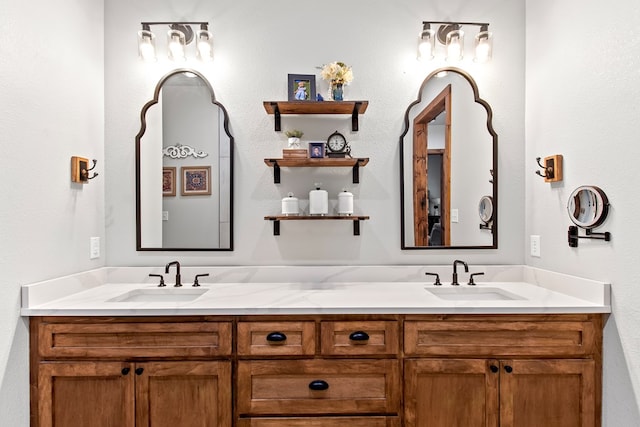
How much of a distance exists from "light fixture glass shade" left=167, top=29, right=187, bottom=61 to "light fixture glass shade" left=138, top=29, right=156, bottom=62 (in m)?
0.09

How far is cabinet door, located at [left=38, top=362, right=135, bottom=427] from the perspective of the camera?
158 centimetres

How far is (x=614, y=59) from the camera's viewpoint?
153cm

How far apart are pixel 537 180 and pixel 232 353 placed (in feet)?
6.21

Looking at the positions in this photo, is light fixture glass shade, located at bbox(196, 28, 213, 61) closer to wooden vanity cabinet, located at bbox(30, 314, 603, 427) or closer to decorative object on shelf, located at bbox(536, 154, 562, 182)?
wooden vanity cabinet, located at bbox(30, 314, 603, 427)

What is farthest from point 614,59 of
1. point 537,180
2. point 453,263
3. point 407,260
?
point 407,260

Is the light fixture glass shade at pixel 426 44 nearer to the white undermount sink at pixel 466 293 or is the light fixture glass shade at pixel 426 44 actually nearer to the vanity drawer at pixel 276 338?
the white undermount sink at pixel 466 293

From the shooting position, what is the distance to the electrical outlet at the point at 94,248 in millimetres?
2061

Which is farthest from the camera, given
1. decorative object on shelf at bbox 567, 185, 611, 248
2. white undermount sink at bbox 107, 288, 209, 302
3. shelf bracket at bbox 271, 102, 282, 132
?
shelf bracket at bbox 271, 102, 282, 132

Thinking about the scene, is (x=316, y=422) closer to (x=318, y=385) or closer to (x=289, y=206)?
(x=318, y=385)

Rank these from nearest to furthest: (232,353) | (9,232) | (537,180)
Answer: (9,232) < (232,353) < (537,180)

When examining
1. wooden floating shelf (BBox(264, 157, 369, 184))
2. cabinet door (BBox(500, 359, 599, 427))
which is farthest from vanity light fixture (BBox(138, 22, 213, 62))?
cabinet door (BBox(500, 359, 599, 427))

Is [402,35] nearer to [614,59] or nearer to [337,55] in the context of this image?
[337,55]

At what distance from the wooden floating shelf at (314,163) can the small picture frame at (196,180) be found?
0.39 m

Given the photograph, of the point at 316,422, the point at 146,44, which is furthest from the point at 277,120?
the point at 316,422
